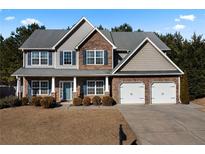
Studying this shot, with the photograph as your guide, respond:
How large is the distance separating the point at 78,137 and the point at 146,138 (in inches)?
136

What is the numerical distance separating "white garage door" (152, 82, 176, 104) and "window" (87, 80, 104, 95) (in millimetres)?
5489

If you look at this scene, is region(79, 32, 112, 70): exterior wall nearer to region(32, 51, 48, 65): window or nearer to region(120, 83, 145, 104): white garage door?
region(120, 83, 145, 104): white garage door

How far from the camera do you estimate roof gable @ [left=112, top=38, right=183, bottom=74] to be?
29.8 metres

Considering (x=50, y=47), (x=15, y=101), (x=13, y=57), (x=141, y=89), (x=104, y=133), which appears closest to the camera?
(x=104, y=133)

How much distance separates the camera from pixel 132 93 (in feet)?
97.7

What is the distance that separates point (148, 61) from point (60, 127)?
1476 centimetres

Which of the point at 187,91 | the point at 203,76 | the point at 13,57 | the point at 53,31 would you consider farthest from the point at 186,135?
the point at 13,57

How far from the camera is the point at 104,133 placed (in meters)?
16.0

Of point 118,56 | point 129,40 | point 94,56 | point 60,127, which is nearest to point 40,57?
point 94,56

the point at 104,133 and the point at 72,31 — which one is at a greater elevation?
the point at 72,31

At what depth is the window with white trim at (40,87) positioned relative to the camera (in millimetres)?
31391

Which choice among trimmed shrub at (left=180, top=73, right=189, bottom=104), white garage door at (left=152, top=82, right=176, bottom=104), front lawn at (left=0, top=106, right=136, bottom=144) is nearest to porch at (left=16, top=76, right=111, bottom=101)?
white garage door at (left=152, top=82, right=176, bottom=104)

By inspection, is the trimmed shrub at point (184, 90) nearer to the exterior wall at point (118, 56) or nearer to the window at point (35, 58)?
the exterior wall at point (118, 56)

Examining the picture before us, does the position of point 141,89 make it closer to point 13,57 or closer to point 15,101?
point 15,101
